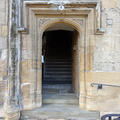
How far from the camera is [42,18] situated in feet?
13.3

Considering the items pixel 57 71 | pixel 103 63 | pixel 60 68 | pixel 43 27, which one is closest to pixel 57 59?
pixel 60 68

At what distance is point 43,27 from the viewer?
404cm

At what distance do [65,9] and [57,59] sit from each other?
134 inches

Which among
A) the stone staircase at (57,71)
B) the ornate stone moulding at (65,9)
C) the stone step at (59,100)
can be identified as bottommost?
the stone step at (59,100)

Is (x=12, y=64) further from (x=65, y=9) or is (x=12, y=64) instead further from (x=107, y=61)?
(x=107, y=61)

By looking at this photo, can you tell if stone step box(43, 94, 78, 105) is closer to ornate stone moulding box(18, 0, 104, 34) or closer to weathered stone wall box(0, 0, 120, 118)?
weathered stone wall box(0, 0, 120, 118)

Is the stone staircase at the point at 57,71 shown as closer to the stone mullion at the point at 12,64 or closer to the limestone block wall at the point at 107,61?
the limestone block wall at the point at 107,61

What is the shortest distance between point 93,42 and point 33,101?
2.03m

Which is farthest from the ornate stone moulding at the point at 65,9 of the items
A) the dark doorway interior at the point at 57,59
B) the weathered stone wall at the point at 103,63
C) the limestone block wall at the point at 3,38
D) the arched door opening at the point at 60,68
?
the dark doorway interior at the point at 57,59

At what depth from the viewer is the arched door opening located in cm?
466

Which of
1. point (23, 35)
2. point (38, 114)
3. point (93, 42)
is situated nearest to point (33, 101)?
point (38, 114)

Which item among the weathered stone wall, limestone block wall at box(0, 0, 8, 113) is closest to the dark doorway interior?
the weathered stone wall

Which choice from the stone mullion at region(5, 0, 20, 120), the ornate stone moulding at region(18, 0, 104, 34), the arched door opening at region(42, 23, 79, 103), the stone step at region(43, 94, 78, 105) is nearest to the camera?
the stone mullion at region(5, 0, 20, 120)

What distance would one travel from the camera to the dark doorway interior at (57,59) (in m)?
6.04
